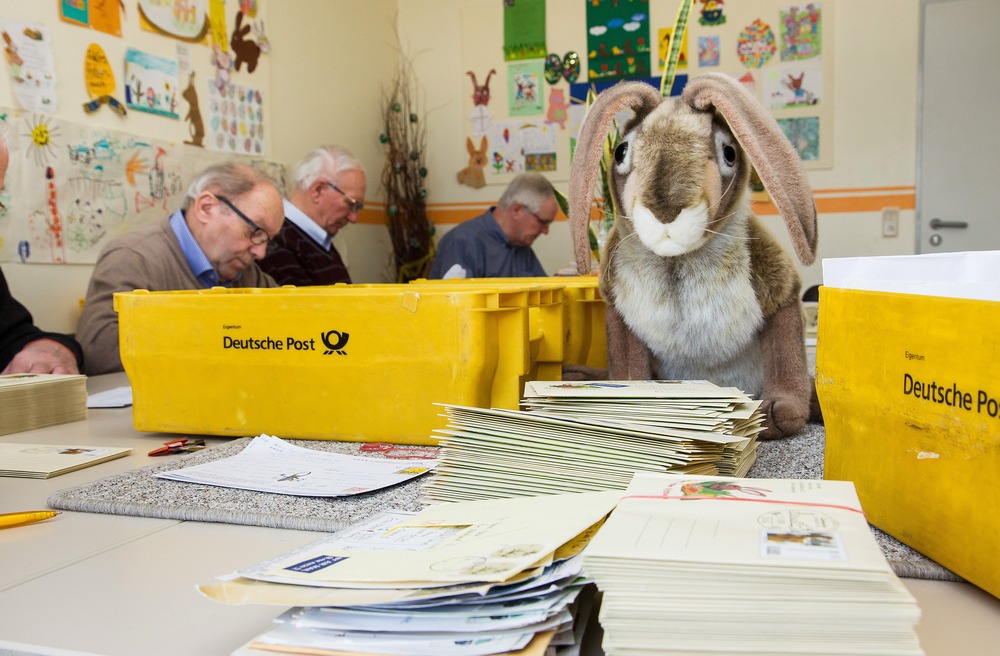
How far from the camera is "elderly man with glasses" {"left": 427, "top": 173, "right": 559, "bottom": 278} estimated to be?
13.0ft

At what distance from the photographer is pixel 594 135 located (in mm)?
1093

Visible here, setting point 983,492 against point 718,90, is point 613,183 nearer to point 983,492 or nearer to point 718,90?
point 718,90

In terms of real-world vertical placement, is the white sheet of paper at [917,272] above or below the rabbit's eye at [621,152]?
below

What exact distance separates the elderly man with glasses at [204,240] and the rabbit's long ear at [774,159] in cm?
187

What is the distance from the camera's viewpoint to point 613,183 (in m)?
1.17

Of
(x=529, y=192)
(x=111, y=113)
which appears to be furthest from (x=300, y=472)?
(x=529, y=192)

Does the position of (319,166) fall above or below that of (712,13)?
below

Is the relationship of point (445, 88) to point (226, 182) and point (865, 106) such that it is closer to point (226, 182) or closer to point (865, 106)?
point (865, 106)

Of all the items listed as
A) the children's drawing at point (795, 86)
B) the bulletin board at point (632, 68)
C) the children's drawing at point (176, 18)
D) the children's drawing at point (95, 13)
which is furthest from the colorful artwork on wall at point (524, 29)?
the children's drawing at point (95, 13)

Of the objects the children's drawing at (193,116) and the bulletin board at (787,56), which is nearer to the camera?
the children's drawing at (193,116)

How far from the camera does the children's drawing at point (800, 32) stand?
409 centimetres

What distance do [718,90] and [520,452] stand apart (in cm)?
55

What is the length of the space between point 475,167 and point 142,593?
165 inches

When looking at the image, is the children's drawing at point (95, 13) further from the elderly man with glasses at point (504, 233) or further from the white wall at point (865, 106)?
the white wall at point (865, 106)
